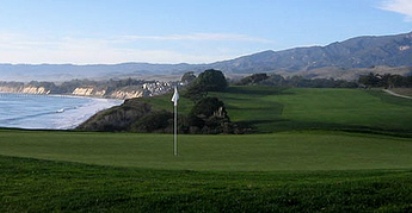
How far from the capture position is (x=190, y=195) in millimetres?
10094

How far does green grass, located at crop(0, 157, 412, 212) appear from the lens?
9469 millimetres

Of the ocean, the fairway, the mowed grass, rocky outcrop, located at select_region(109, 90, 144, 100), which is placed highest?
→ the fairway

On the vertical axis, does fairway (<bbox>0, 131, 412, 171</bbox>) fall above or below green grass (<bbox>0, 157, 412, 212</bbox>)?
below

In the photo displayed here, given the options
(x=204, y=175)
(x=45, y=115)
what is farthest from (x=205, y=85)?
(x=204, y=175)

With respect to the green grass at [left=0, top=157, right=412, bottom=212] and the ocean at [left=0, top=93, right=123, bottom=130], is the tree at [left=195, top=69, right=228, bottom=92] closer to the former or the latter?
the ocean at [left=0, top=93, right=123, bottom=130]

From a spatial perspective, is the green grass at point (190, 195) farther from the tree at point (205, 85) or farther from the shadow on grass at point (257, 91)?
the shadow on grass at point (257, 91)

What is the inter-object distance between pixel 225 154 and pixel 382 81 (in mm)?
88417

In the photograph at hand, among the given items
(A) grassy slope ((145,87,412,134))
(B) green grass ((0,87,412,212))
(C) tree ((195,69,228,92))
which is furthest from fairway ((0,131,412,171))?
(C) tree ((195,69,228,92))

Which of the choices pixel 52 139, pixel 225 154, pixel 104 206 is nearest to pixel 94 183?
pixel 104 206

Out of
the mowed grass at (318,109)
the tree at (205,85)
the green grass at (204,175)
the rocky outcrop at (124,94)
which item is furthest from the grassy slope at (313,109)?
the rocky outcrop at (124,94)

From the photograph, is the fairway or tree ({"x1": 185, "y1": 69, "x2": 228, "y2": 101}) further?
tree ({"x1": 185, "y1": 69, "x2": 228, "y2": 101})

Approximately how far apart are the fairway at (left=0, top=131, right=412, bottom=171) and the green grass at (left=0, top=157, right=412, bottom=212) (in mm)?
4835

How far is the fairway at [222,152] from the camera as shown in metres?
18.0

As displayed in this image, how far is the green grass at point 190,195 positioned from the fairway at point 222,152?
4835mm
